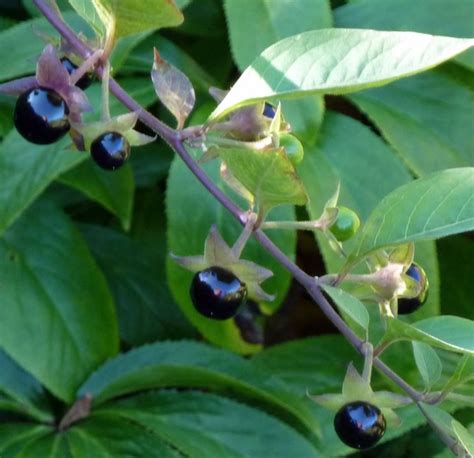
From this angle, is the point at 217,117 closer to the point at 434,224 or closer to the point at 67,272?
the point at 434,224

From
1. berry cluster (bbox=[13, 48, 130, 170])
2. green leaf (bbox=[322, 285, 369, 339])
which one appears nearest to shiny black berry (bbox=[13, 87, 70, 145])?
Result: berry cluster (bbox=[13, 48, 130, 170])

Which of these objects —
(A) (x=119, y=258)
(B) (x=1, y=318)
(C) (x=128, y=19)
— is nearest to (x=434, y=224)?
(C) (x=128, y=19)

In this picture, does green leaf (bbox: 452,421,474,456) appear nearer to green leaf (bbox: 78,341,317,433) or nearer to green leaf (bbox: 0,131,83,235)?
green leaf (bbox: 78,341,317,433)

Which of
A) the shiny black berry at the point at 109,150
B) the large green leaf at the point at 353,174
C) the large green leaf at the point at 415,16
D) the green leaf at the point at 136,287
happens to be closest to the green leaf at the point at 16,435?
the green leaf at the point at 136,287

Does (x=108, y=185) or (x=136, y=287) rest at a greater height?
(x=108, y=185)

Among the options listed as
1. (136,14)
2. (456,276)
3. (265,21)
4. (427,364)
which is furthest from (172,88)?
(456,276)

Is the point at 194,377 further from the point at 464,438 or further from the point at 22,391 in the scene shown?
the point at 464,438
